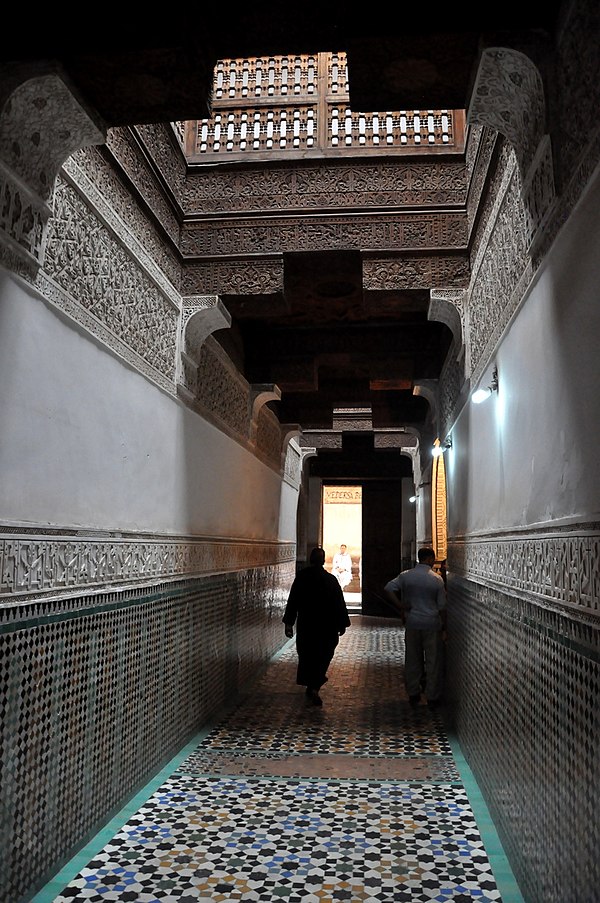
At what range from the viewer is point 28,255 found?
186cm

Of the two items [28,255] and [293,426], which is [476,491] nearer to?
[28,255]

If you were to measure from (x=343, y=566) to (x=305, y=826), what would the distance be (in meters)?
11.2

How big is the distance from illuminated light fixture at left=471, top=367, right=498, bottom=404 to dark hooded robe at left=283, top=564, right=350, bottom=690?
171cm

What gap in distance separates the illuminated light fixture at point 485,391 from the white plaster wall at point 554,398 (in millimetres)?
42

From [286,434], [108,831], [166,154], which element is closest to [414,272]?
[166,154]

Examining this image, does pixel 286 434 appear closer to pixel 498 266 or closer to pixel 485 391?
pixel 485 391

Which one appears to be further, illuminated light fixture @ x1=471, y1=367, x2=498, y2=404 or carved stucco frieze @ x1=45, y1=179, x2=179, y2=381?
illuminated light fixture @ x1=471, y1=367, x2=498, y2=404

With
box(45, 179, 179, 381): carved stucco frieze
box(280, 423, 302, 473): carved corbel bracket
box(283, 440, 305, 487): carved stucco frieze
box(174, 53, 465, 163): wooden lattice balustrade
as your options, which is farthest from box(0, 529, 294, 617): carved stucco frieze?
box(283, 440, 305, 487): carved stucco frieze

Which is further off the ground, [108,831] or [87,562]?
[87,562]

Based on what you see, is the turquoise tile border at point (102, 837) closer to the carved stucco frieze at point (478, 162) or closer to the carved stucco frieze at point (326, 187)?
the carved stucco frieze at point (326, 187)

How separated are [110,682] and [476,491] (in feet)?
5.47

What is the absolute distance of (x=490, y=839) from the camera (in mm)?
2246

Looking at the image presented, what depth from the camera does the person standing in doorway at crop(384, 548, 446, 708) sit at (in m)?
4.13

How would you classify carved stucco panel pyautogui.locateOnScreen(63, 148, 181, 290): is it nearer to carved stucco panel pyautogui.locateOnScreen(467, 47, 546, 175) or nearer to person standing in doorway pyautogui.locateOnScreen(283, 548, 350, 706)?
carved stucco panel pyautogui.locateOnScreen(467, 47, 546, 175)
